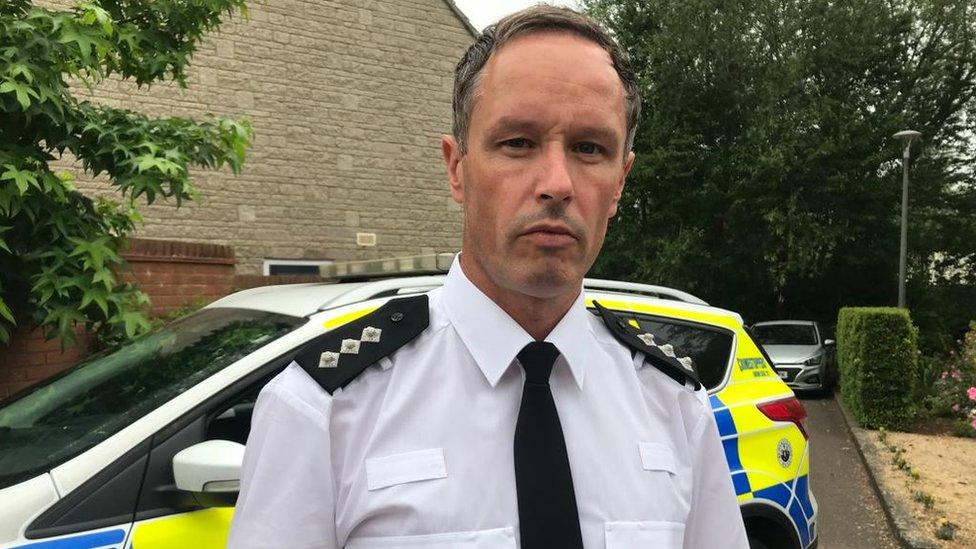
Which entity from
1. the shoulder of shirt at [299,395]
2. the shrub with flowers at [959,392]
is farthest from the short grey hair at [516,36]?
the shrub with flowers at [959,392]

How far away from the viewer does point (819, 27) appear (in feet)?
65.1

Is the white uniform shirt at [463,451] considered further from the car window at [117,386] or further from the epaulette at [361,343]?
the car window at [117,386]

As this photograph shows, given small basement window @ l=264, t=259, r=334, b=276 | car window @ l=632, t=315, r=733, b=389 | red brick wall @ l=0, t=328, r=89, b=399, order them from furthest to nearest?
small basement window @ l=264, t=259, r=334, b=276, red brick wall @ l=0, t=328, r=89, b=399, car window @ l=632, t=315, r=733, b=389

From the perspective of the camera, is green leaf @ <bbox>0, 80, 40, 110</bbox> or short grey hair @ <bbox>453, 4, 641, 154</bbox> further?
green leaf @ <bbox>0, 80, 40, 110</bbox>

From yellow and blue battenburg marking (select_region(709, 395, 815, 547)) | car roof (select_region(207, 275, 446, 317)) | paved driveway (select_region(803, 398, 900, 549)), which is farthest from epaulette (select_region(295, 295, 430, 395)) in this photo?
paved driveway (select_region(803, 398, 900, 549))

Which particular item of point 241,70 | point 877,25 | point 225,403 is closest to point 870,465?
point 225,403

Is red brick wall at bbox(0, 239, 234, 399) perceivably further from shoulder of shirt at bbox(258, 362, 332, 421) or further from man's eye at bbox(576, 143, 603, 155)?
man's eye at bbox(576, 143, 603, 155)

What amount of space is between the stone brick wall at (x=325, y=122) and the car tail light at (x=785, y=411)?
8.31 meters

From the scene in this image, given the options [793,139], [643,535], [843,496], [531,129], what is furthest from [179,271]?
[793,139]

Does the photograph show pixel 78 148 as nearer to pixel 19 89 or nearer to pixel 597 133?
pixel 19 89

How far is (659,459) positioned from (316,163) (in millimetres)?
10510

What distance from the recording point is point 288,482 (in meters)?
1.18

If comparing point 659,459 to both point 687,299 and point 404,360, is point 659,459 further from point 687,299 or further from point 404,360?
point 687,299

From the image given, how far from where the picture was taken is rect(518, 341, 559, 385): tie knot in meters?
1.33
